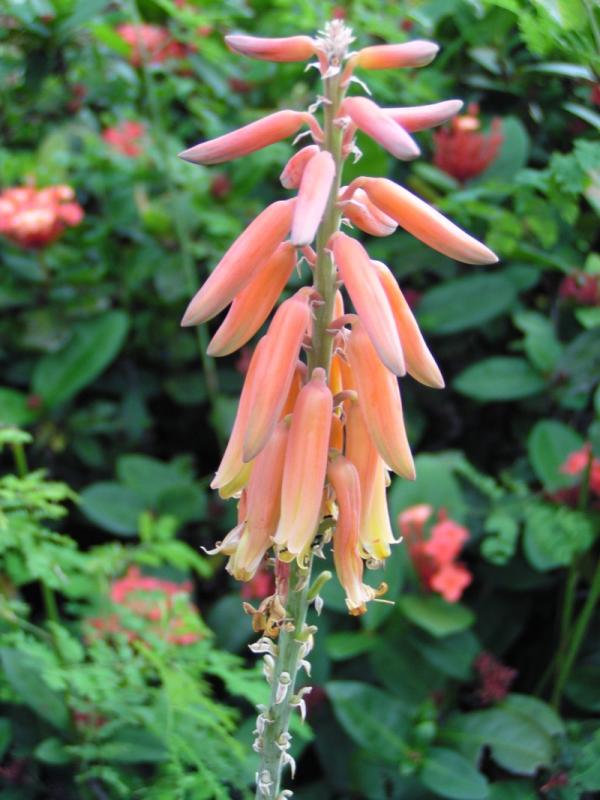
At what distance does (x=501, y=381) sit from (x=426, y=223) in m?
1.99

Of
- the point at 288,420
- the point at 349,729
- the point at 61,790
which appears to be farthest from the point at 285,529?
the point at 61,790

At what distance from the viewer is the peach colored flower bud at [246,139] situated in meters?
1.46

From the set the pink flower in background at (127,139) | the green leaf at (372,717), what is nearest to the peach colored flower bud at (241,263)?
the green leaf at (372,717)

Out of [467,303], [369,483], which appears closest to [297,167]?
[369,483]

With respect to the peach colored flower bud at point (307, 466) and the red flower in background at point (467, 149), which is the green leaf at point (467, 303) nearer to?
the red flower in background at point (467, 149)

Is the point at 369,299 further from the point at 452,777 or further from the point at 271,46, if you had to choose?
the point at 452,777

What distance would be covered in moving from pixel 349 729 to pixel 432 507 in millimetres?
872

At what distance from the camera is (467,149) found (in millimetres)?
3553

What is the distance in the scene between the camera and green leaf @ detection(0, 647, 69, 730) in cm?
237

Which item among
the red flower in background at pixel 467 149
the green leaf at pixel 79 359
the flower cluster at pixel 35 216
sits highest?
the red flower in background at pixel 467 149

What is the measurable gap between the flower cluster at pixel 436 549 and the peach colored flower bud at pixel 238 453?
4.43 feet

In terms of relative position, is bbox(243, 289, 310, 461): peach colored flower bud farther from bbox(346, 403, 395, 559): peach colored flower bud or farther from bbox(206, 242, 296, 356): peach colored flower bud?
bbox(346, 403, 395, 559): peach colored flower bud

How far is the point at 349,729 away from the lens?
2594 mm

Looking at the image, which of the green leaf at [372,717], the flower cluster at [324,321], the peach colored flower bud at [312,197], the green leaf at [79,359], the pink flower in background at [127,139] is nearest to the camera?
the peach colored flower bud at [312,197]
